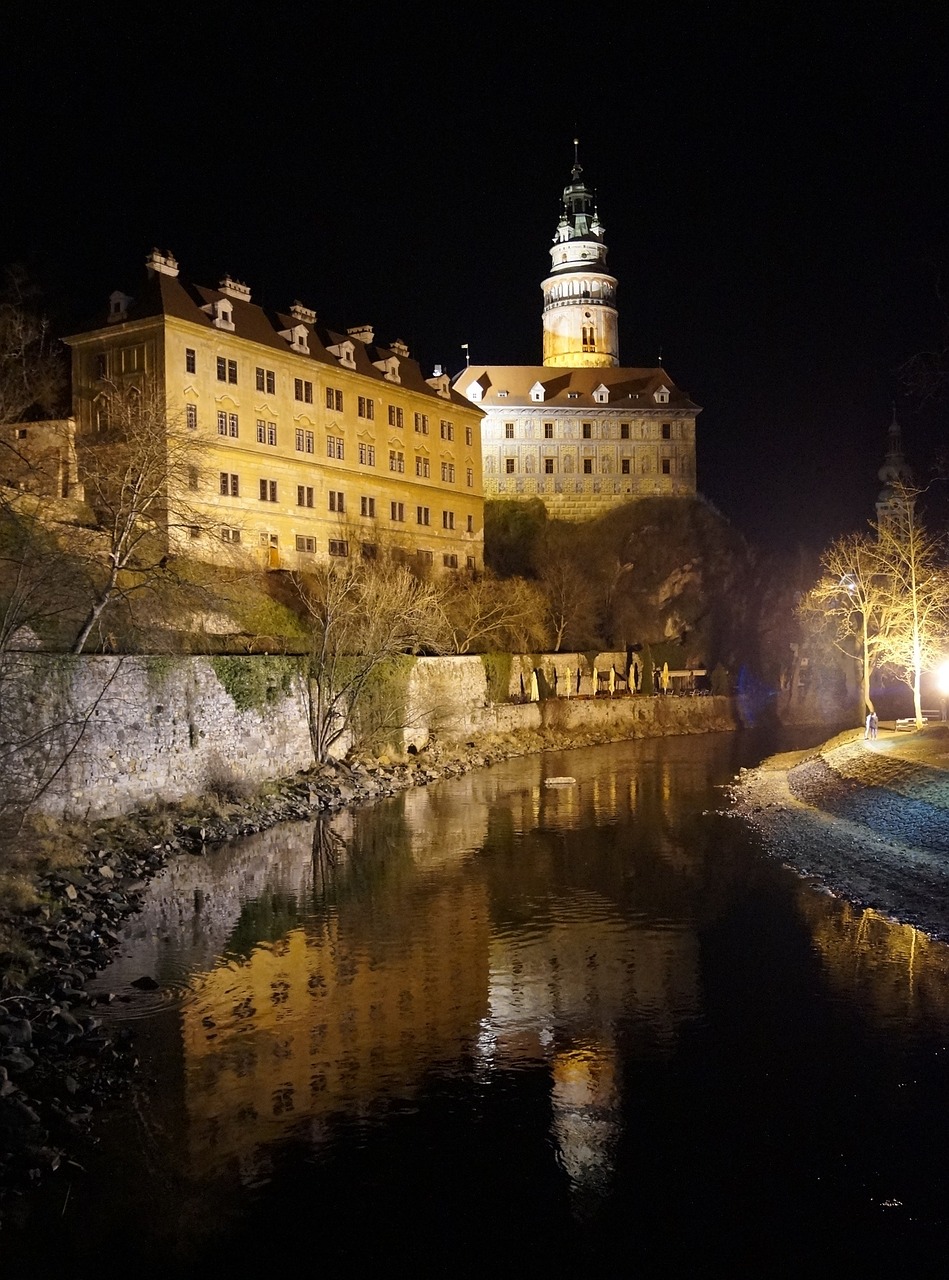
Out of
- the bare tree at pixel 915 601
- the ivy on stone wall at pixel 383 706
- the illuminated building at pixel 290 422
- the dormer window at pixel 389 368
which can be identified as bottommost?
the ivy on stone wall at pixel 383 706

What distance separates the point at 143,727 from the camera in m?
20.4

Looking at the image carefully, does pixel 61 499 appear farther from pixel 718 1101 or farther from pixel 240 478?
pixel 718 1101

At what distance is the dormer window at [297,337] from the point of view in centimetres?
3958

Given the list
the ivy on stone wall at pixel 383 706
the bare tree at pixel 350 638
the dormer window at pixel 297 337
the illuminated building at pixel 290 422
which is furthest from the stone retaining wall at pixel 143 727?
the dormer window at pixel 297 337

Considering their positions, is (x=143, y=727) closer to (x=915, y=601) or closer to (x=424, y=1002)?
(x=424, y=1002)

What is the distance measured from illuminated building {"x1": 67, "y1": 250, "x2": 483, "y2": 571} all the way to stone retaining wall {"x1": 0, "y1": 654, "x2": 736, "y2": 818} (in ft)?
21.8

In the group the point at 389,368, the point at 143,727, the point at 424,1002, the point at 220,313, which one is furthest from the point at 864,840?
the point at 389,368

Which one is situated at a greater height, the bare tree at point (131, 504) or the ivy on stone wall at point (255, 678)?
the bare tree at point (131, 504)

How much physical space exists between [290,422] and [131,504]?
1854 centimetres

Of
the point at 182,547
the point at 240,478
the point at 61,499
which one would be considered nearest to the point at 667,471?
the point at 240,478

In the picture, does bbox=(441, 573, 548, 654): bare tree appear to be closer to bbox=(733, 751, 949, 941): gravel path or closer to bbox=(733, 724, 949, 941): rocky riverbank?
bbox=(733, 724, 949, 941): rocky riverbank

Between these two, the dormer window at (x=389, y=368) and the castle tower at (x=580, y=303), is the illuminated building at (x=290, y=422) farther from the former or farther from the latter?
the castle tower at (x=580, y=303)

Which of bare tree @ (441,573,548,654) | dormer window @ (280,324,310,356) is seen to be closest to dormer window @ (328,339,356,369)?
dormer window @ (280,324,310,356)

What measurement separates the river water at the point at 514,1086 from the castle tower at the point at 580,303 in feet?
204
